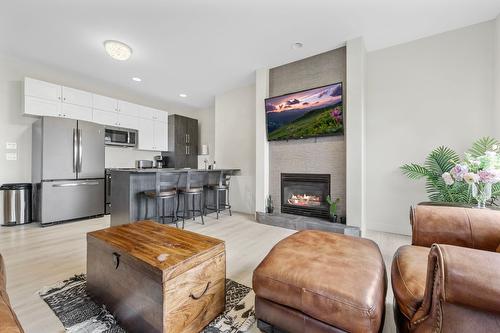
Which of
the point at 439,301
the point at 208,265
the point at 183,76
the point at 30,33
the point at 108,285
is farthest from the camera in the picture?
the point at 183,76

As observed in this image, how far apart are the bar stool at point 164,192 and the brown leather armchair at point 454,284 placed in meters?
3.01

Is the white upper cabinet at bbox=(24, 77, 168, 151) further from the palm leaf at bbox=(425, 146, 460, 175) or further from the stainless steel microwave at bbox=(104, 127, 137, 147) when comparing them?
the palm leaf at bbox=(425, 146, 460, 175)

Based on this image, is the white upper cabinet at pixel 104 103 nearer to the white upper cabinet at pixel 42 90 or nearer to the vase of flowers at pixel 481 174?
the white upper cabinet at pixel 42 90

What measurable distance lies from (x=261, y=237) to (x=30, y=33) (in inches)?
171

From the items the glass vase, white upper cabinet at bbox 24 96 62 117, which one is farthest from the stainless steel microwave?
the glass vase

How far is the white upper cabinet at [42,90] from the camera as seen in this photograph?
11.7 feet

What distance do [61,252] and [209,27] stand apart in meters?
3.36

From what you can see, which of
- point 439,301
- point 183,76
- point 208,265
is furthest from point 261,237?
point 183,76

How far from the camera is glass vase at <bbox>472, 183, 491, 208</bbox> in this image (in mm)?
1811

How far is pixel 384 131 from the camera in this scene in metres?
3.36

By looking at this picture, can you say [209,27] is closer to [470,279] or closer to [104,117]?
[104,117]

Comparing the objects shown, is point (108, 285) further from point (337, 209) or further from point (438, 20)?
point (438, 20)

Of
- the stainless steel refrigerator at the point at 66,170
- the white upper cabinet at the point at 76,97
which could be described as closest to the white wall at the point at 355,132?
the stainless steel refrigerator at the point at 66,170

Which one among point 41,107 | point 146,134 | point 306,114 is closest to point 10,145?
point 41,107
